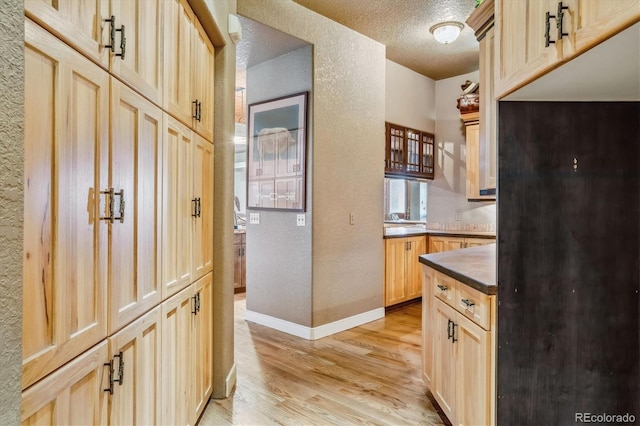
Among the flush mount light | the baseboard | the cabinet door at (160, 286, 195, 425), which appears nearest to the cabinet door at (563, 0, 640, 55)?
the cabinet door at (160, 286, 195, 425)

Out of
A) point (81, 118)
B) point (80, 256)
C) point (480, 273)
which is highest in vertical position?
point (81, 118)

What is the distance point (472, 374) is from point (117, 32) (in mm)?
1924

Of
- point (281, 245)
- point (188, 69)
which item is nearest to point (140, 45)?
point (188, 69)

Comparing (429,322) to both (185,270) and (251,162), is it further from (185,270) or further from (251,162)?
(251,162)

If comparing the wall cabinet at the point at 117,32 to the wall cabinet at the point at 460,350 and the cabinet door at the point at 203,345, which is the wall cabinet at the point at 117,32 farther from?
the wall cabinet at the point at 460,350

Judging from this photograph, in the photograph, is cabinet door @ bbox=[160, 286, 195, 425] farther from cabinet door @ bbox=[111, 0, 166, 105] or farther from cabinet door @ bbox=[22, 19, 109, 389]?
cabinet door @ bbox=[111, 0, 166, 105]

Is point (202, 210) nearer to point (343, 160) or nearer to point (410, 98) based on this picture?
point (343, 160)

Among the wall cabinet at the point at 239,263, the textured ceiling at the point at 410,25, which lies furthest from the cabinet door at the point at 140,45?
the wall cabinet at the point at 239,263

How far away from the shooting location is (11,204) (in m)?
0.60

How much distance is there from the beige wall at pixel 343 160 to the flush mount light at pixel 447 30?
68cm

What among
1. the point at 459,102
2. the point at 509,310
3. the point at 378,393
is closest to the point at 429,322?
the point at 378,393

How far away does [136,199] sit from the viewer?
134 centimetres

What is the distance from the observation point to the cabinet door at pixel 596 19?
0.91 m

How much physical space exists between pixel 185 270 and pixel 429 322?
1.45m
